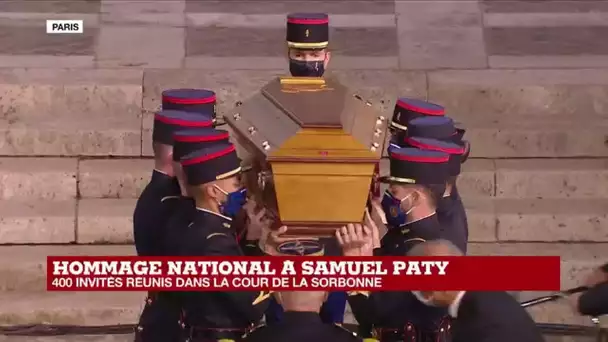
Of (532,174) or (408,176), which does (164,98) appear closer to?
(408,176)

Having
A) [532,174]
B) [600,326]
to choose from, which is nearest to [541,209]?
[532,174]

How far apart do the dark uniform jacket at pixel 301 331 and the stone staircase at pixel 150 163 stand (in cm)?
238

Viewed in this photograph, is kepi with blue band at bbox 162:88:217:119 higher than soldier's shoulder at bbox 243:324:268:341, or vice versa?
kepi with blue band at bbox 162:88:217:119

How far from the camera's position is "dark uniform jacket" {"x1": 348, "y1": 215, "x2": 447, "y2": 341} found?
10.1 feet

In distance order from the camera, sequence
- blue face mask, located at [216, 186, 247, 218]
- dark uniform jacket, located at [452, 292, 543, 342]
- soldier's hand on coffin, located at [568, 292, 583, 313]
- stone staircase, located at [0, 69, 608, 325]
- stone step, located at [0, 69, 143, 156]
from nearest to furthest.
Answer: blue face mask, located at [216, 186, 247, 218]
dark uniform jacket, located at [452, 292, 543, 342]
soldier's hand on coffin, located at [568, 292, 583, 313]
stone staircase, located at [0, 69, 608, 325]
stone step, located at [0, 69, 143, 156]

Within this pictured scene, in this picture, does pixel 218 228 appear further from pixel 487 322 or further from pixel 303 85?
pixel 487 322

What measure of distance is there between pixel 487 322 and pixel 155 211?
3.77 feet

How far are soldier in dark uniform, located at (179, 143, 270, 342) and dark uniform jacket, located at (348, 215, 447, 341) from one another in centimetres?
30

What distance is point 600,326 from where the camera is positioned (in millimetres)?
3717

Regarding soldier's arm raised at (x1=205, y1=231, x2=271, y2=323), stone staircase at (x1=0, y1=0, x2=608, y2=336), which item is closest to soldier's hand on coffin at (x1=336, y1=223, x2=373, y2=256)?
soldier's arm raised at (x1=205, y1=231, x2=271, y2=323)

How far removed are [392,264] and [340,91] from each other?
0.65m

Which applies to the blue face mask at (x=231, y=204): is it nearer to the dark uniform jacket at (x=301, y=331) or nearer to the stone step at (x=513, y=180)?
the dark uniform jacket at (x=301, y=331)

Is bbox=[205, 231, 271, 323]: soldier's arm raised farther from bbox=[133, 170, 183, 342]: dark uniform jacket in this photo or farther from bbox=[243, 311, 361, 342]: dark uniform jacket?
bbox=[133, 170, 183, 342]: dark uniform jacket

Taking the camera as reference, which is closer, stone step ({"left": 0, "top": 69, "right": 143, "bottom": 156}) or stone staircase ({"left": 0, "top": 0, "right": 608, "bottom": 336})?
stone staircase ({"left": 0, "top": 0, "right": 608, "bottom": 336})
